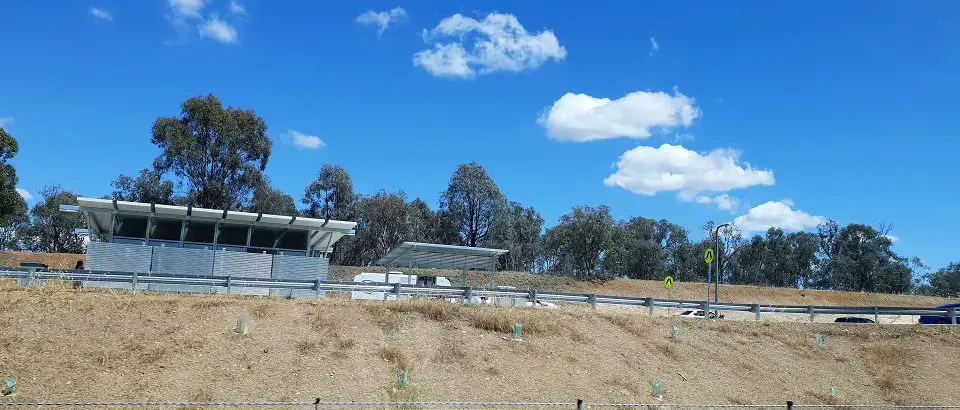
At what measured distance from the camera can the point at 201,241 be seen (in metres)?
32.3

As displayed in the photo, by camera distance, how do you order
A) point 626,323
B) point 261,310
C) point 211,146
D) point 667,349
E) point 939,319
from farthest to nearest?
point 211,146
point 939,319
point 626,323
point 667,349
point 261,310

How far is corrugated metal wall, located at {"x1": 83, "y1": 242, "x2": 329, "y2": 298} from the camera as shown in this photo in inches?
1132

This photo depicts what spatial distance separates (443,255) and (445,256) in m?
0.58

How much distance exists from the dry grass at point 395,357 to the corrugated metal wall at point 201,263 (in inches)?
316

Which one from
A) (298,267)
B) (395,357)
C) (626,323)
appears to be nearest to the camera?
(395,357)

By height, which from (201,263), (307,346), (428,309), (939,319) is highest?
(201,263)

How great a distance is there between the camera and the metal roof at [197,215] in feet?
98.9

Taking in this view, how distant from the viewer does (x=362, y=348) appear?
62.0ft

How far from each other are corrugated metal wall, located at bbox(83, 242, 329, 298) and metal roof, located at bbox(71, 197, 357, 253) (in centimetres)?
156

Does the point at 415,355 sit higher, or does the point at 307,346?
the point at 307,346

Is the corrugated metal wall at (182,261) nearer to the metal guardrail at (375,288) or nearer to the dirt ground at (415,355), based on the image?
the metal guardrail at (375,288)

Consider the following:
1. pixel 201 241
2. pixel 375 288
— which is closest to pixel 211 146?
pixel 201 241

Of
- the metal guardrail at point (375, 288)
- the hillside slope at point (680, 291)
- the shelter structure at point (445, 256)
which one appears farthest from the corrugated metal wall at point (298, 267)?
the hillside slope at point (680, 291)

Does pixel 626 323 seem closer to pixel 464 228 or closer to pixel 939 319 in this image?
pixel 939 319
